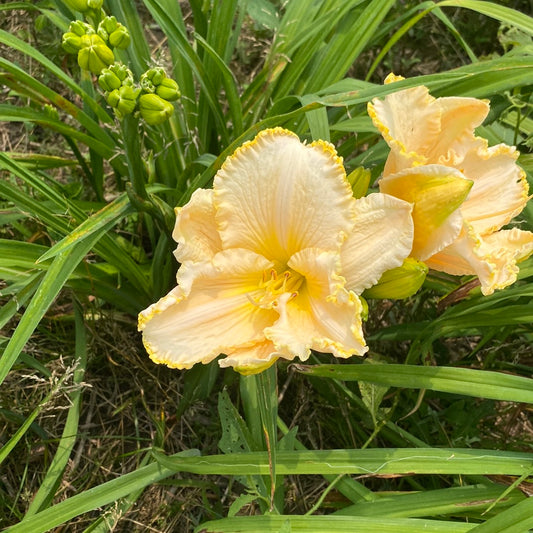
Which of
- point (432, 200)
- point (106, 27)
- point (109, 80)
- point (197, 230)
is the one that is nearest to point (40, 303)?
point (197, 230)

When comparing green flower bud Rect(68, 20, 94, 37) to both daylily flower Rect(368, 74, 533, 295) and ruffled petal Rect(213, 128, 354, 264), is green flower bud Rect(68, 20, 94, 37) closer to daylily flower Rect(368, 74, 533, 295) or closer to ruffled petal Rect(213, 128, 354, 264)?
ruffled petal Rect(213, 128, 354, 264)

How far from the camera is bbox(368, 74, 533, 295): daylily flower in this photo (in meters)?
1.10

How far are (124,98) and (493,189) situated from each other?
0.77 meters

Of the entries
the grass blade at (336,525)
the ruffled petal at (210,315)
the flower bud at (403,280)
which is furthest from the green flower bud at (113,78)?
the grass blade at (336,525)

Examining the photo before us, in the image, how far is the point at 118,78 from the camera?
1.16 metres

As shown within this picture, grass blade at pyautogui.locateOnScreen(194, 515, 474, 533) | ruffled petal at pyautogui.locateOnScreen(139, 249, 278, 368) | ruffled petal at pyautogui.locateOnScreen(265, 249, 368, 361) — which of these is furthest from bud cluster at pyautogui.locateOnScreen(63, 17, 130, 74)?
grass blade at pyautogui.locateOnScreen(194, 515, 474, 533)

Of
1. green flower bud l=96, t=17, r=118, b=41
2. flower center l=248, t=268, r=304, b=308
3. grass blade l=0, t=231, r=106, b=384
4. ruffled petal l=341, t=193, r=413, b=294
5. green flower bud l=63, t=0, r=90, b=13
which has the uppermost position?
green flower bud l=63, t=0, r=90, b=13

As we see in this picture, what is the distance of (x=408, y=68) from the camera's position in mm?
2672

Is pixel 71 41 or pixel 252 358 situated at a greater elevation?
pixel 71 41

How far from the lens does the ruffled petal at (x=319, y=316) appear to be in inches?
40.4

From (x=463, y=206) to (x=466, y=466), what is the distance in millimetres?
561

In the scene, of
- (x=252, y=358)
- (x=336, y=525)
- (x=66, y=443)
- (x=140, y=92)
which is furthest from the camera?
(x=66, y=443)

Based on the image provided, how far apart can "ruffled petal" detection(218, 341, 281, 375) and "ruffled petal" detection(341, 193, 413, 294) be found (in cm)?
19

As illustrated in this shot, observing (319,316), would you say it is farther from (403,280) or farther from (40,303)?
(40,303)
